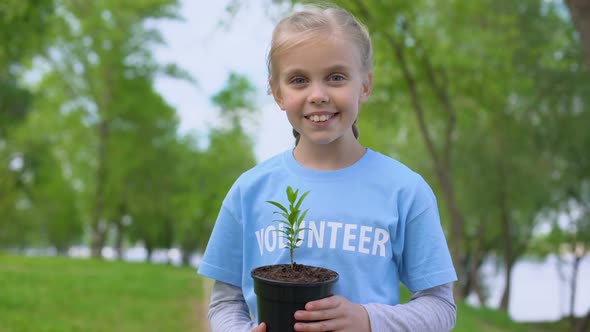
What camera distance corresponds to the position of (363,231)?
1.54 metres

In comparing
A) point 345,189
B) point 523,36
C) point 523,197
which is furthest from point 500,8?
point 345,189

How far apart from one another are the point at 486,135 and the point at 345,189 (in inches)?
622

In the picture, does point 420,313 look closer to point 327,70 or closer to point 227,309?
point 227,309

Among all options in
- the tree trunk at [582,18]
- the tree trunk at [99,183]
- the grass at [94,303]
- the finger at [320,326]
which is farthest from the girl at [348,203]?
the tree trunk at [99,183]

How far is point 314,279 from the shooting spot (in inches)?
52.4

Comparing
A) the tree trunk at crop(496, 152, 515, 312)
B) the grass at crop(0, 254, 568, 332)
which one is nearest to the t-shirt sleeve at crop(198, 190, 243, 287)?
the grass at crop(0, 254, 568, 332)

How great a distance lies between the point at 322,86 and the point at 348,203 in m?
0.36

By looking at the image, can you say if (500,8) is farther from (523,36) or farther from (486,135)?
(486,135)

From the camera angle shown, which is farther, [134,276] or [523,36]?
[523,36]

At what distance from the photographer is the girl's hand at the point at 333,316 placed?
1.29 m

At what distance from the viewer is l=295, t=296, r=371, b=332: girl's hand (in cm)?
129

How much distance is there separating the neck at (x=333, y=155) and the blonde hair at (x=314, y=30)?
0.25 m

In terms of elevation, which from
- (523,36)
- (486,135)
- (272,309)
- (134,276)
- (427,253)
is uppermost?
(523,36)

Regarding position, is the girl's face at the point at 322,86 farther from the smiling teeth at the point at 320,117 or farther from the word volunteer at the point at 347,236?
the word volunteer at the point at 347,236
